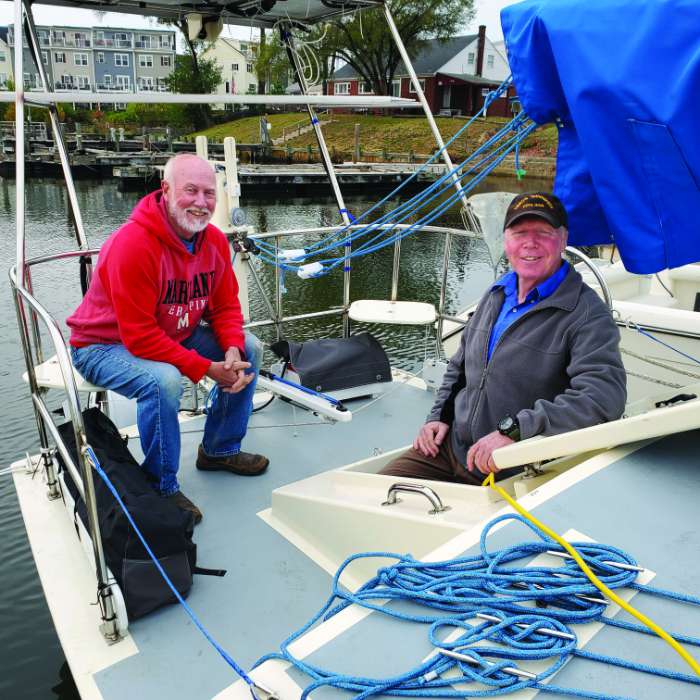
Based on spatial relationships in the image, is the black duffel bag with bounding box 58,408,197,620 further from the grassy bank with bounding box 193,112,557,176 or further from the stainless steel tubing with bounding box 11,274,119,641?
the grassy bank with bounding box 193,112,557,176

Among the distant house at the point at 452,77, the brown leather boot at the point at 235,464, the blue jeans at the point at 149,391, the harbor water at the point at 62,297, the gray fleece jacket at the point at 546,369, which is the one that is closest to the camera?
the gray fleece jacket at the point at 546,369

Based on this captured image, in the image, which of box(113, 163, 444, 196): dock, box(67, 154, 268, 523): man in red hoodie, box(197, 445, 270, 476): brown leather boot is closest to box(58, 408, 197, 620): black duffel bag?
box(67, 154, 268, 523): man in red hoodie

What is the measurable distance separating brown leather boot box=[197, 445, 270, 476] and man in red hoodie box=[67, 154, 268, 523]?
0.75 feet

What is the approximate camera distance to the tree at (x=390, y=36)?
127ft

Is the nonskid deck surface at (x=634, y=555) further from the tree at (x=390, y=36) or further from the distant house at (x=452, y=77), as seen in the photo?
the distant house at (x=452, y=77)

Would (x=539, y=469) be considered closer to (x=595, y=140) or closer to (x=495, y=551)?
(x=495, y=551)

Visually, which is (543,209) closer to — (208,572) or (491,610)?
(491,610)

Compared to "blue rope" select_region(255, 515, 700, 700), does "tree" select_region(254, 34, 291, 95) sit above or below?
above

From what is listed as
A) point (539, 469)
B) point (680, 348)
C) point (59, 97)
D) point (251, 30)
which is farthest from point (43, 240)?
point (539, 469)

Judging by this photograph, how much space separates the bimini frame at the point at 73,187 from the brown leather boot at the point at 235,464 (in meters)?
0.71

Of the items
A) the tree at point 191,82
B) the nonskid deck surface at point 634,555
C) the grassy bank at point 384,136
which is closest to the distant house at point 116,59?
the tree at point 191,82

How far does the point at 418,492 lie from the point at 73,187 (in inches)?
104

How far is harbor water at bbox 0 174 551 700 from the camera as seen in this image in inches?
125

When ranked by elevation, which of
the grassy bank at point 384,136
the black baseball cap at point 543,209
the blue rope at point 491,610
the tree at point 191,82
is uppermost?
the tree at point 191,82
